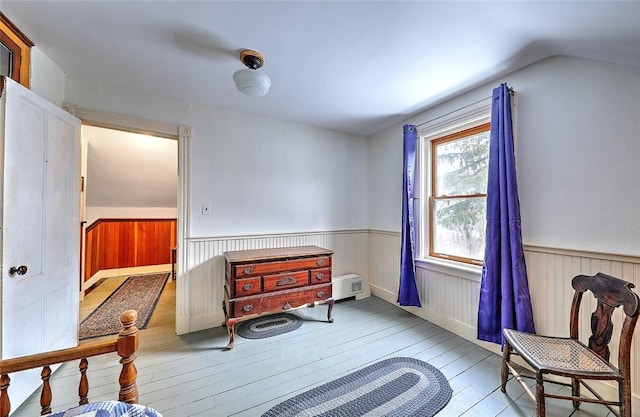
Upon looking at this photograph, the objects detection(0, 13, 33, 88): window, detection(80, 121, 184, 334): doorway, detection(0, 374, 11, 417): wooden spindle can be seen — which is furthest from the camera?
detection(80, 121, 184, 334): doorway

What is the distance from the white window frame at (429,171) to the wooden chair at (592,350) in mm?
749

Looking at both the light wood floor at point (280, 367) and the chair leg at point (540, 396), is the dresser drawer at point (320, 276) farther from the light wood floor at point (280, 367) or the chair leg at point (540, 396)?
the chair leg at point (540, 396)

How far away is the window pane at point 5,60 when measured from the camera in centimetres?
147

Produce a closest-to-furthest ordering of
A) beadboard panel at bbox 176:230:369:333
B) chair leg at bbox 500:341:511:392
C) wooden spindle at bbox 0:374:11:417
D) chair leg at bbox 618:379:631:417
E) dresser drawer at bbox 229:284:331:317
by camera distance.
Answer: wooden spindle at bbox 0:374:11:417
chair leg at bbox 618:379:631:417
chair leg at bbox 500:341:511:392
dresser drawer at bbox 229:284:331:317
beadboard panel at bbox 176:230:369:333

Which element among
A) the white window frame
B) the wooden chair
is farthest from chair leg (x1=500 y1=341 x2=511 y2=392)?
the white window frame

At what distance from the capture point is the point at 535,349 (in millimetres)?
1432

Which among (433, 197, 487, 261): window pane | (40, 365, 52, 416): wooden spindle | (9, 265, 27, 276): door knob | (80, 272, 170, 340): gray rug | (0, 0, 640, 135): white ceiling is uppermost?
(0, 0, 640, 135): white ceiling

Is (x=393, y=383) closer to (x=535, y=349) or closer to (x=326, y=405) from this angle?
(x=326, y=405)

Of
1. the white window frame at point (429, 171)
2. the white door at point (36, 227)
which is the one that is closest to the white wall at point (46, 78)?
the white door at point (36, 227)

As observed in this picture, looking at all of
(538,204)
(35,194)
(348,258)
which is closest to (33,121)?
(35,194)

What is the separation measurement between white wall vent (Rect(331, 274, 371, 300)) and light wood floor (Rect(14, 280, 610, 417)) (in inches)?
17.9

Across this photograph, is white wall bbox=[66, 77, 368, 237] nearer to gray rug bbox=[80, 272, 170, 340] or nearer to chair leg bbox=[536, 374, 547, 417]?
gray rug bbox=[80, 272, 170, 340]

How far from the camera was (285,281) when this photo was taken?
96.5 inches

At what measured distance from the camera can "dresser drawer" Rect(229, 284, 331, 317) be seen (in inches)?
88.0
